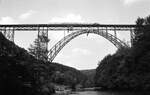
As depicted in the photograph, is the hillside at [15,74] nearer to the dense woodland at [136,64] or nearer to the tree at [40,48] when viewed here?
the tree at [40,48]

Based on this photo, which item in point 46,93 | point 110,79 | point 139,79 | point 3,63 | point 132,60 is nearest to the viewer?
point 3,63

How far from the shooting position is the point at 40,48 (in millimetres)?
44375

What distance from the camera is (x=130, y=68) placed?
161 feet

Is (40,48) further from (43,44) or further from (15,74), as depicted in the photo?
(15,74)

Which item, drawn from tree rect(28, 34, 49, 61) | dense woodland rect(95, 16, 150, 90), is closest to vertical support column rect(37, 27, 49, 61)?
tree rect(28, 34, 49, 61)

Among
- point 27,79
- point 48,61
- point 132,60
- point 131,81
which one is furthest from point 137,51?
point 27,79

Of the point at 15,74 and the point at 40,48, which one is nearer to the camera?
the point at 15,74

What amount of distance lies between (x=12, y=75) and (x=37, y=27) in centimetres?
1856

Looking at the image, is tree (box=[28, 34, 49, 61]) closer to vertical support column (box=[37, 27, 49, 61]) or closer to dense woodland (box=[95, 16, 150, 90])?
vertical support column (box=[37, 27, 49, 61])

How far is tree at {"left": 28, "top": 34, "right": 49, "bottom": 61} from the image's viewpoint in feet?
142

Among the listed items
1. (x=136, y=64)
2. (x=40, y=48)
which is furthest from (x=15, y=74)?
(x=136, y=64)

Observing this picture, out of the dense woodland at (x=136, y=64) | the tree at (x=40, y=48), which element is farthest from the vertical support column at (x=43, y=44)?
the dense woodland at (x=136, y=64)

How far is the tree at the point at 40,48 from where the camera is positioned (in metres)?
43.2

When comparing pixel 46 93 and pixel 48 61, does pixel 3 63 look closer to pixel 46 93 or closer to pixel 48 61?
pixel 46 93
